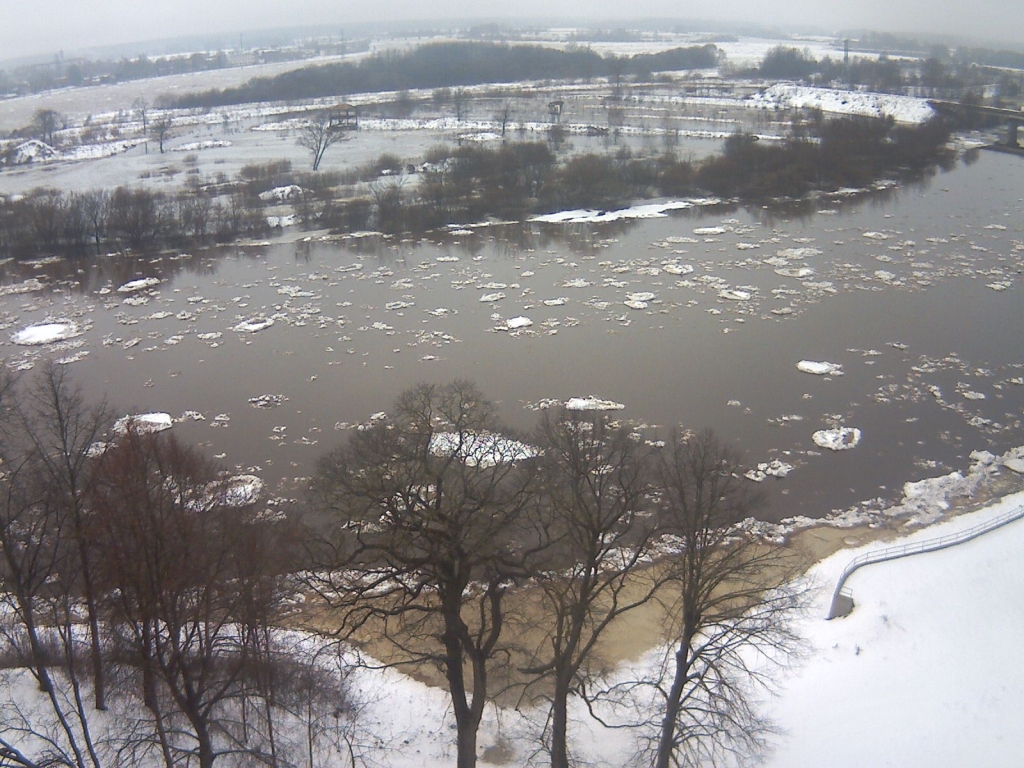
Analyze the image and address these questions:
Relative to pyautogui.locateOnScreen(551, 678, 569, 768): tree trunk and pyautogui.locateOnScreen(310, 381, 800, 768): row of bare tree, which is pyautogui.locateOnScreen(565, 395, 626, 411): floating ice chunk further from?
pyautogui.locateOnScreen(551, 678, 569, 768): tree trunk

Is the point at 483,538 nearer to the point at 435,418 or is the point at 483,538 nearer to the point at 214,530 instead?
the point at 214,530

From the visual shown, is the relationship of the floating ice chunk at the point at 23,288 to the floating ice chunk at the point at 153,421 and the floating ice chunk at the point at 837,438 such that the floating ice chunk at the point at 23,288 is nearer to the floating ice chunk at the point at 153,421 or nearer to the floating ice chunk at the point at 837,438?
the floating ice chunk at the point at 153,421

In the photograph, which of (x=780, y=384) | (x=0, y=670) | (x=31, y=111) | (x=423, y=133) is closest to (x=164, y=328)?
(x=0, y=670)

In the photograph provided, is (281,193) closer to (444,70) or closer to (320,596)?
(320,596)

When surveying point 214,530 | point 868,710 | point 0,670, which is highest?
point 214,530

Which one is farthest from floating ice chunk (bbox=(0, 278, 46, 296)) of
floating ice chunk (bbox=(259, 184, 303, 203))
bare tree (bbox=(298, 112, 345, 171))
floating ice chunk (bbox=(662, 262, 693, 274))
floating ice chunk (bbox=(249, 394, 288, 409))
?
floating ice chunk (bbox=(662, 262, 693, 274))

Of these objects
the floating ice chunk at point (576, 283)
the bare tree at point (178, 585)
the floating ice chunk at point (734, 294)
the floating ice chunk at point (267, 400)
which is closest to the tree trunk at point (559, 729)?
the bare tree at point (178, 585)

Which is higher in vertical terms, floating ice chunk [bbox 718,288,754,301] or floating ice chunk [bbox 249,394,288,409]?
floating ice chunk [bbox 718,288,754,301]
